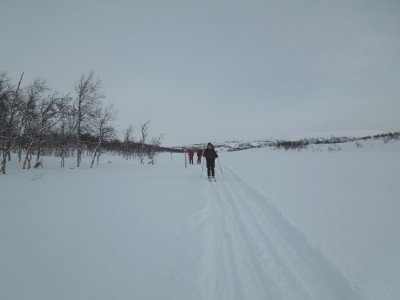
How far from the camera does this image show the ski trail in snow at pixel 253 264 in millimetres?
2430

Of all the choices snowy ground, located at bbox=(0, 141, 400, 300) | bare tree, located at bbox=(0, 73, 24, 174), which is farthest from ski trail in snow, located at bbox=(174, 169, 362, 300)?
bare tree, located at bbox=(0, 73, 24, 174)

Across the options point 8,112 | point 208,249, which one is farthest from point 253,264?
point 8,112

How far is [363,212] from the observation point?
4.38 meters

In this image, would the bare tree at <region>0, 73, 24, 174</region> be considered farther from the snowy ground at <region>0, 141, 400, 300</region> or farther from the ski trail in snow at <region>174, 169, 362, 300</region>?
the ski trail in snow at <region>174, 169, 362, 300</region>

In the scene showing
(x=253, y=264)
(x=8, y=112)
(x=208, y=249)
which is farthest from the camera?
(x=8, y=112)

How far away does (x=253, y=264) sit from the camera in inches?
118

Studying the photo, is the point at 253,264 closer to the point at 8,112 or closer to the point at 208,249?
the point at 208,249

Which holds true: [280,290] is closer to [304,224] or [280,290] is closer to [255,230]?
[255,230]

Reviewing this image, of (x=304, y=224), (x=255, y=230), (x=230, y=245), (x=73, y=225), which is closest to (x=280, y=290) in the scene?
(x=230, y=245)

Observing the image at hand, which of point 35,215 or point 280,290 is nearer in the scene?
point 280,290

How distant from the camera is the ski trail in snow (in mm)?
2430

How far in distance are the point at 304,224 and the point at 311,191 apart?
2.89 meters

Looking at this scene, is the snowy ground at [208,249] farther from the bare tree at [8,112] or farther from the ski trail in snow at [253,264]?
the bare tree at [8,112]

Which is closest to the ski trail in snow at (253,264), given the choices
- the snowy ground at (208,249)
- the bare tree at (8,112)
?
the snowy ground at (208,249)
